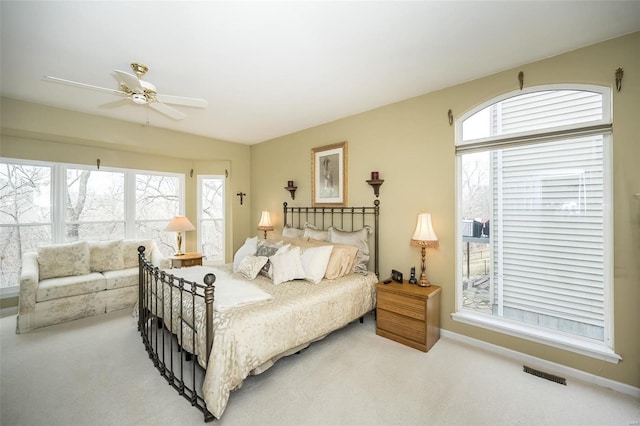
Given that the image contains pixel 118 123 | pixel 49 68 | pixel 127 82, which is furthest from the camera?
pixel 118 123

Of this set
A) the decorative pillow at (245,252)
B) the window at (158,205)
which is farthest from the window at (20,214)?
the decorative pillow at (245,252)

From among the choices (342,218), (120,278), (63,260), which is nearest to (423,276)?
(342,218)

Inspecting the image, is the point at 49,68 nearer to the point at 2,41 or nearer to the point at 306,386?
the point at 2,41

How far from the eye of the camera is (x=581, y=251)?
7.85 ft

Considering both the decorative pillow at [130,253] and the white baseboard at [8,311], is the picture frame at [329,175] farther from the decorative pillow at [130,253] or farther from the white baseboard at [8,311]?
the white baseboard at [8,311]

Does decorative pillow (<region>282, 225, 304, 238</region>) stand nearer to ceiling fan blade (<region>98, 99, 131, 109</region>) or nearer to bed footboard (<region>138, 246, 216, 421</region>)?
bed footboard (<region>138, 246, 216, 421</region>)

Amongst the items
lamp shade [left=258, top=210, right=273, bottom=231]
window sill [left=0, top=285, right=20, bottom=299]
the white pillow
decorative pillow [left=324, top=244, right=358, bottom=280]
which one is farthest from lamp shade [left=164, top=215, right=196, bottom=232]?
decorative pillow [left=324, top=244, right=358, bottom=280]

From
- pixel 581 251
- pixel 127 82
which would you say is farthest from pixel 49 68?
pixel 581 251

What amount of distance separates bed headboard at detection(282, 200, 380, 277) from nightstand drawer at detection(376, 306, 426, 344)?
2.06ft

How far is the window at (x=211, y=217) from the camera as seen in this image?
5484 millimetres

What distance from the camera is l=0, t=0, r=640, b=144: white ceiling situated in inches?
72.0

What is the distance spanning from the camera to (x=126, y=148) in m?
4.43

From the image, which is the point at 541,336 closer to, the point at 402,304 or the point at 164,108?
the point at 402,304

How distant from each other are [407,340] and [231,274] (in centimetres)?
218
